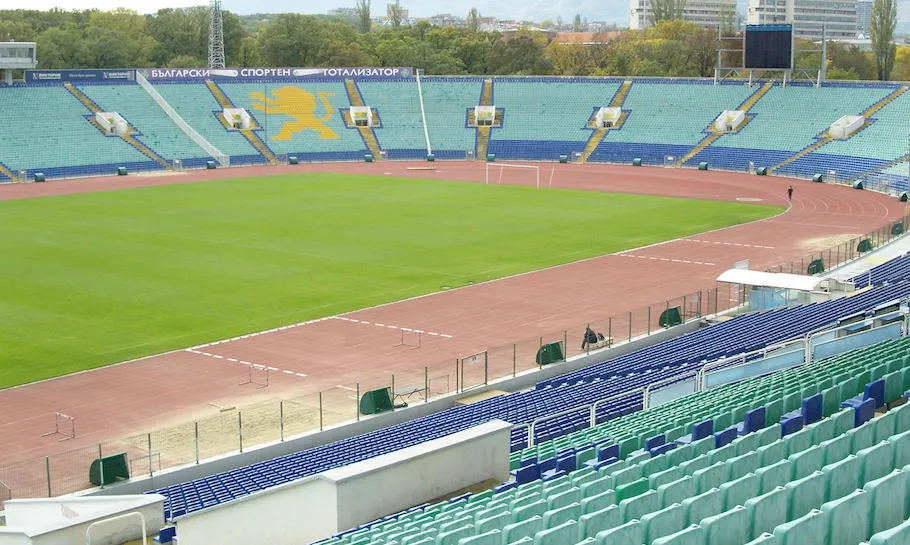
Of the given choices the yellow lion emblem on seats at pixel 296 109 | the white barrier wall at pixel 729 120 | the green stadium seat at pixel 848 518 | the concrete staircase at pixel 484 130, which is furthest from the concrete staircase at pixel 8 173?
the green stadium seat at pixel 848 518

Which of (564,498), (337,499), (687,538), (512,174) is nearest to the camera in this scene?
(687,538)

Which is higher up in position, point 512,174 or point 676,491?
point 676,491

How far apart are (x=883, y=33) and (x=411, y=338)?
102 metres

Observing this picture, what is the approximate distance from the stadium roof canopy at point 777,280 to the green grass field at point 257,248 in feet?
38.9

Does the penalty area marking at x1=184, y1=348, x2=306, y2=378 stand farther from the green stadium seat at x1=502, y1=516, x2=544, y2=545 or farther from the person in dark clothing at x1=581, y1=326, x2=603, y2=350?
the green stadium seat at x1=502, y1=516, x2=544, y2=545

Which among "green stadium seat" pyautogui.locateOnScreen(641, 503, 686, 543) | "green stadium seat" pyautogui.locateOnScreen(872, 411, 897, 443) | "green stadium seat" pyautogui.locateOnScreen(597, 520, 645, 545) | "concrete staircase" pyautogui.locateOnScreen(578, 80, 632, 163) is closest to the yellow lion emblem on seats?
"concrete staircase" pyautogui.locateOnScreen(578, 80, 632, 163)

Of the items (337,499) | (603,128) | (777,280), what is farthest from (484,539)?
(603,128)

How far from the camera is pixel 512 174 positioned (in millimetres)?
87750

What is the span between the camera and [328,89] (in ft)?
352

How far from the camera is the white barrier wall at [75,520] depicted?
1600 cm

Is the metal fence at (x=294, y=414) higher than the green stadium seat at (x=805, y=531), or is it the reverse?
the green stadium seat at (x=805, y=531)

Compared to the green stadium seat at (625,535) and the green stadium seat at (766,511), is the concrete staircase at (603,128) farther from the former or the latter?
the green stadium seat at (625,535)

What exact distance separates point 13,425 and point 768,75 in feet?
322

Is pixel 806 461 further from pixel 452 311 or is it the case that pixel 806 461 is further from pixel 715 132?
pixel 715 132
